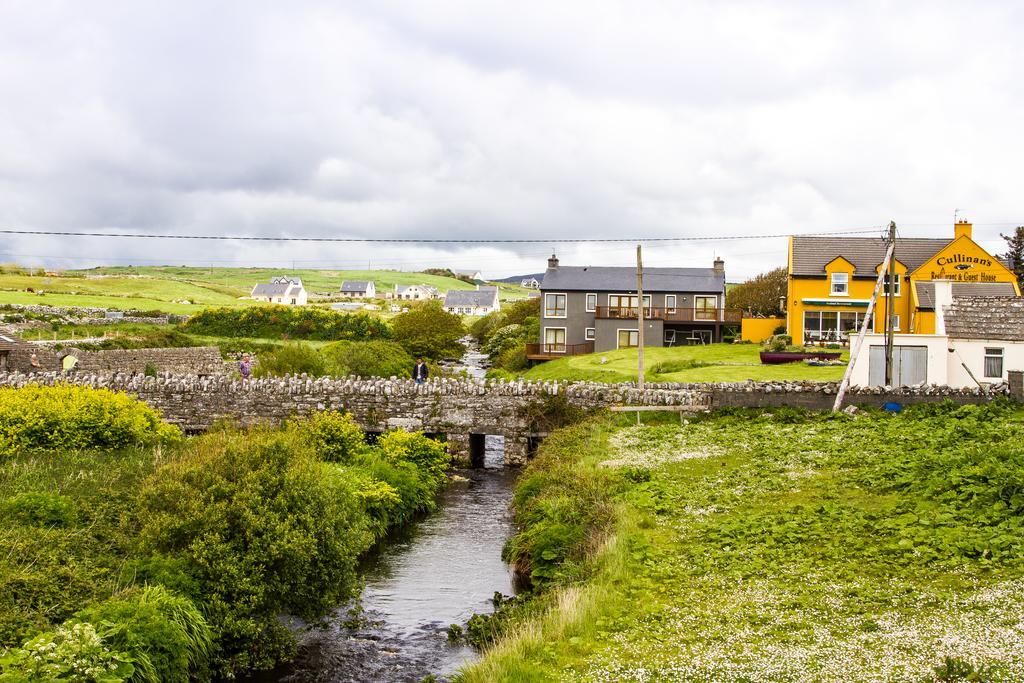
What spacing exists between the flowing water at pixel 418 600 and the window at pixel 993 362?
22.4 m

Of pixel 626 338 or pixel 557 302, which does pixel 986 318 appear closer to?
pixel 626 338

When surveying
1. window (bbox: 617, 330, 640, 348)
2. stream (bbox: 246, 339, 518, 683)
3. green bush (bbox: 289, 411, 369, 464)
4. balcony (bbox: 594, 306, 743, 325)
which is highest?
balcony (bbox: 594, 306, 743, 325)

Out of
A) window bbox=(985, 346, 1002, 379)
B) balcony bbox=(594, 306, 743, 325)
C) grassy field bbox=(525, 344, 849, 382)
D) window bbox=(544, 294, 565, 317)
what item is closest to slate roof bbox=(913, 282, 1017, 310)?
grassy field bbox=(525, 344, 849, 382)

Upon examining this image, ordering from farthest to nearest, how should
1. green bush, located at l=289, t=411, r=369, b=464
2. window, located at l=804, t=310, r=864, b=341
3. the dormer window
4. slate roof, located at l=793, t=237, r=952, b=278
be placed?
1. slate roof, located at l=793, t=237, r=952, b=278
2. the dormer window
3. window, located at l=804, t=310, r=864, b=341
4. green bush, located at l=289, t=411, r=369, b=464

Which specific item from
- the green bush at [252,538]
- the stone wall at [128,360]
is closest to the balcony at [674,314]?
the stone wall at [128,360]

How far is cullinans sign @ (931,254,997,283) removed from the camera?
208 feet

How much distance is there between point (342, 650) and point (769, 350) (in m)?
49.4

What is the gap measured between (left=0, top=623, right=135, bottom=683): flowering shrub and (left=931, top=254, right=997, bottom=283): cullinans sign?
61410 mm

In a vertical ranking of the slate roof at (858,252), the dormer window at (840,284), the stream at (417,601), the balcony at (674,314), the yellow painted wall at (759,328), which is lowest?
the stream at (417,601)

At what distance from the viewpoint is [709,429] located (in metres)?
33.9

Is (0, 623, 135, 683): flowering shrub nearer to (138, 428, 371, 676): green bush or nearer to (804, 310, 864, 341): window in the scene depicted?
(138, 428, 371, 676): green bush

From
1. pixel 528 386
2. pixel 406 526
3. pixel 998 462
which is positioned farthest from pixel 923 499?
pixel 528 386

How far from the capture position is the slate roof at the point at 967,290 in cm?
5420

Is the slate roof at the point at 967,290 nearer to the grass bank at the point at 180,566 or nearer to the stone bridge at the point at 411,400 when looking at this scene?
the stone bridge at the point at 411,400
